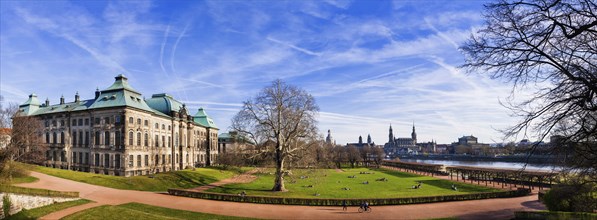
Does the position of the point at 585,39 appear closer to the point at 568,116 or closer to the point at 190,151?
the point at 568,116

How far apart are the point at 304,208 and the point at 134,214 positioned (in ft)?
52.5

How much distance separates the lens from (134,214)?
100ft

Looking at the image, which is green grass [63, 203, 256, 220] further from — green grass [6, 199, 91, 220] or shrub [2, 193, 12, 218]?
shrub [2, 193, 12, 218]

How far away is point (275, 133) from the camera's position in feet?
155

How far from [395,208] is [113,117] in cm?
5103

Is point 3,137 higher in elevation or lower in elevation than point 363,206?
higher

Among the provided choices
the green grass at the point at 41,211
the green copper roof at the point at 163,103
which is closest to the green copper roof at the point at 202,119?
the green copper roof at the point at 163,103

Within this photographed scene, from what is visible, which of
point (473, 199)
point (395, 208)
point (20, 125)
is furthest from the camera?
point (20, 125)

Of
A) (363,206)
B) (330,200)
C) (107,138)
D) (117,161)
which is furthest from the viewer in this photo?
(107,138)

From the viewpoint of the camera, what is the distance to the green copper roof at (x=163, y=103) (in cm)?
7806

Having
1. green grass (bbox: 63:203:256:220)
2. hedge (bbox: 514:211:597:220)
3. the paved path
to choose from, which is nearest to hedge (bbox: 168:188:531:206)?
the paved path

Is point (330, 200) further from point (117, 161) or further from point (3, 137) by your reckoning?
point (3, 137)

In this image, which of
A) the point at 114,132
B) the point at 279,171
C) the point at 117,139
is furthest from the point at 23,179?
the point at 279,171

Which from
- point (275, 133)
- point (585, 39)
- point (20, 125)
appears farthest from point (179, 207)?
point (20, 125)
